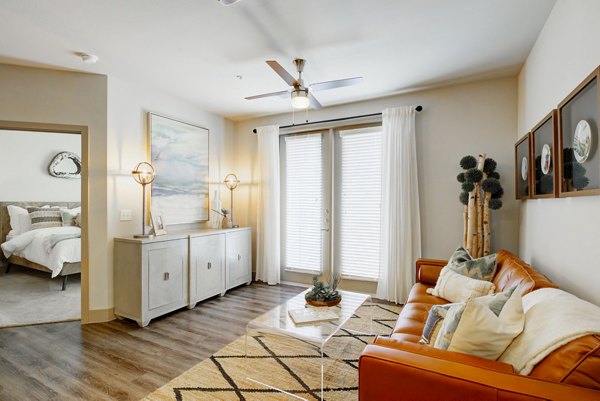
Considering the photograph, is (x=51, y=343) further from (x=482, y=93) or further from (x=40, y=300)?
(x=482, y=93)

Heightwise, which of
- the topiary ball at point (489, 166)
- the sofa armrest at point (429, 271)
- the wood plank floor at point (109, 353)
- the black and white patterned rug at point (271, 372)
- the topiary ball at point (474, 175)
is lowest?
the wood plank floor at point (109, 353)

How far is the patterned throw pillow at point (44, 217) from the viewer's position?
213 inches

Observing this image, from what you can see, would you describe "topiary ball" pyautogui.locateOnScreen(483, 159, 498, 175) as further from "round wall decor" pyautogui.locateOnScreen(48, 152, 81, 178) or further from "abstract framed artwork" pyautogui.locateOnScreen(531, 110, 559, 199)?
"round wall decor" pyautogui.locateOnScreen(48, 152, 81, 178)

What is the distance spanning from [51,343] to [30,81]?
260 cm

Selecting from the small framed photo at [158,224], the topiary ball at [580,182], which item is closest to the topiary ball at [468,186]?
the topiary ball at [580,182]

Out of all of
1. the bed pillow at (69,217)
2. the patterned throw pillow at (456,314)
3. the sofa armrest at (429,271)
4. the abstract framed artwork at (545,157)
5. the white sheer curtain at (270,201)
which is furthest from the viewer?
the bed pillow at (69,217)

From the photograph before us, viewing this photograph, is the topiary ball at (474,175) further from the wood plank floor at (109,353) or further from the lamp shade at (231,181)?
the lamp shade at (231,181)

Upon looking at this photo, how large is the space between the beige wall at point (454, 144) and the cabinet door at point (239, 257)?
8.39 ft

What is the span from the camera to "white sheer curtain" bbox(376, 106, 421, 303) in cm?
358

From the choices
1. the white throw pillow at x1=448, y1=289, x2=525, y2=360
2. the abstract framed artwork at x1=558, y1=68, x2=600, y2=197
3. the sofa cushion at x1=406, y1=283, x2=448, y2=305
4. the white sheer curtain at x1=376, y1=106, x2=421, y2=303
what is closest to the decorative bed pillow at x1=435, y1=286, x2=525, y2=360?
the white throw pillow at x1=448, y1=289, x2=525, y2=360

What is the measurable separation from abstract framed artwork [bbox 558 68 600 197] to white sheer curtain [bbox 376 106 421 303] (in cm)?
182

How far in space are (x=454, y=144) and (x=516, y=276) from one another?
6.65 feet

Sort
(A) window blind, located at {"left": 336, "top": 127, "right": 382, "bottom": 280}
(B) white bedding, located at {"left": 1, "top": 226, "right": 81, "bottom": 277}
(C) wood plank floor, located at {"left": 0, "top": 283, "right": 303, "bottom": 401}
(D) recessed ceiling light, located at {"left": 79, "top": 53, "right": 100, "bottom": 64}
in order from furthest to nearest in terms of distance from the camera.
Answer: (B) white bedding, located at {"left": 1, "top": 226, "right": 81, "bottom": 277} → (A) window blind, located at {"left": 336, "top": 127, "right": 382, "bottom": 280} → (D) recessed ceiling light, located at {"left": 79, "top": 53, "right": 100, "bottom": 64} → (C) wood plank floor, located at {"left": 0, "top": 283, "right": 303, "bottom": 401}

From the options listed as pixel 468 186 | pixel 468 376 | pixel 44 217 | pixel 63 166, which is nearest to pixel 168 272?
pixel 468 376
